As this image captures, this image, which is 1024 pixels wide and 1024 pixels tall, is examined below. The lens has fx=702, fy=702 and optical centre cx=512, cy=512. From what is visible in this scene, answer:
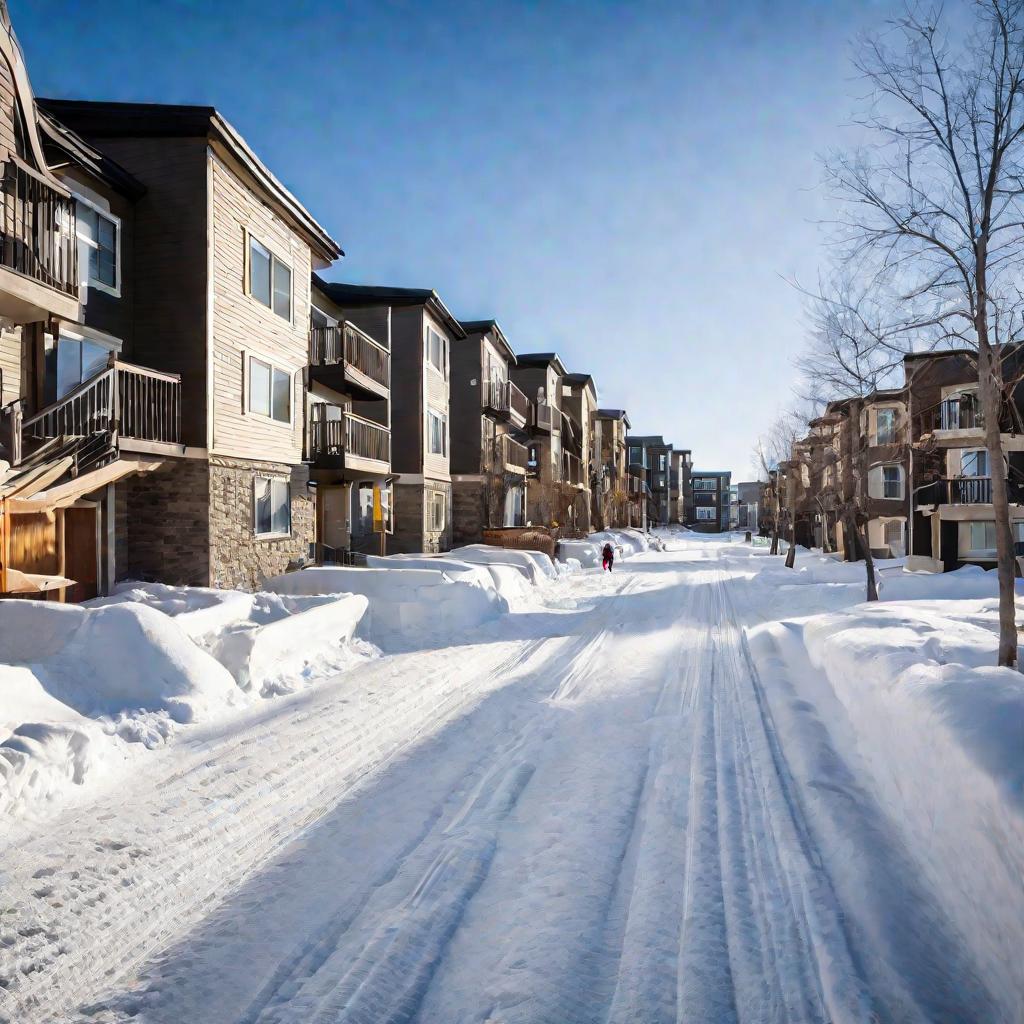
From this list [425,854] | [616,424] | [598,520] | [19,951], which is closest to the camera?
[19,951]

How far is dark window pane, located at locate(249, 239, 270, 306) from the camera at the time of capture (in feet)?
54.9

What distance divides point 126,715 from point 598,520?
58568 millimetres

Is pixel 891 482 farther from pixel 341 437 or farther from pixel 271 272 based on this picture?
pixel 271 272

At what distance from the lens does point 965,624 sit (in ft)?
39.4

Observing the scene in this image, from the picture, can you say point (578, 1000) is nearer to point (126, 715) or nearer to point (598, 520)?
point (126, 715)

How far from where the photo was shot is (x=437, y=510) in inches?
1156

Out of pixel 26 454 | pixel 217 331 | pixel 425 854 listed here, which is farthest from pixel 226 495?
pixel 425 854

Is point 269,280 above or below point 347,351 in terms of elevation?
above

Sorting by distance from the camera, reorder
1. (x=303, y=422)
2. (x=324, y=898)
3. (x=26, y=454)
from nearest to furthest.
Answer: (x=324, y=898)
(x=26, y=454)
(x=303, y=422)

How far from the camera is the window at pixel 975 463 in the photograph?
29.9m

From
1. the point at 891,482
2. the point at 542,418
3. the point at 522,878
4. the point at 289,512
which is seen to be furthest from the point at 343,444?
the point at 891,482

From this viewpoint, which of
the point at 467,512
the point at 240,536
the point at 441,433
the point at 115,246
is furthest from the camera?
the point at 467,512

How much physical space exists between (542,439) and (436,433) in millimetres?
17505

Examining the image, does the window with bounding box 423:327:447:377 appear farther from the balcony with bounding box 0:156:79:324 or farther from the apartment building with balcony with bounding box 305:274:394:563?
the balcony with bounding box 0:156:79:324
